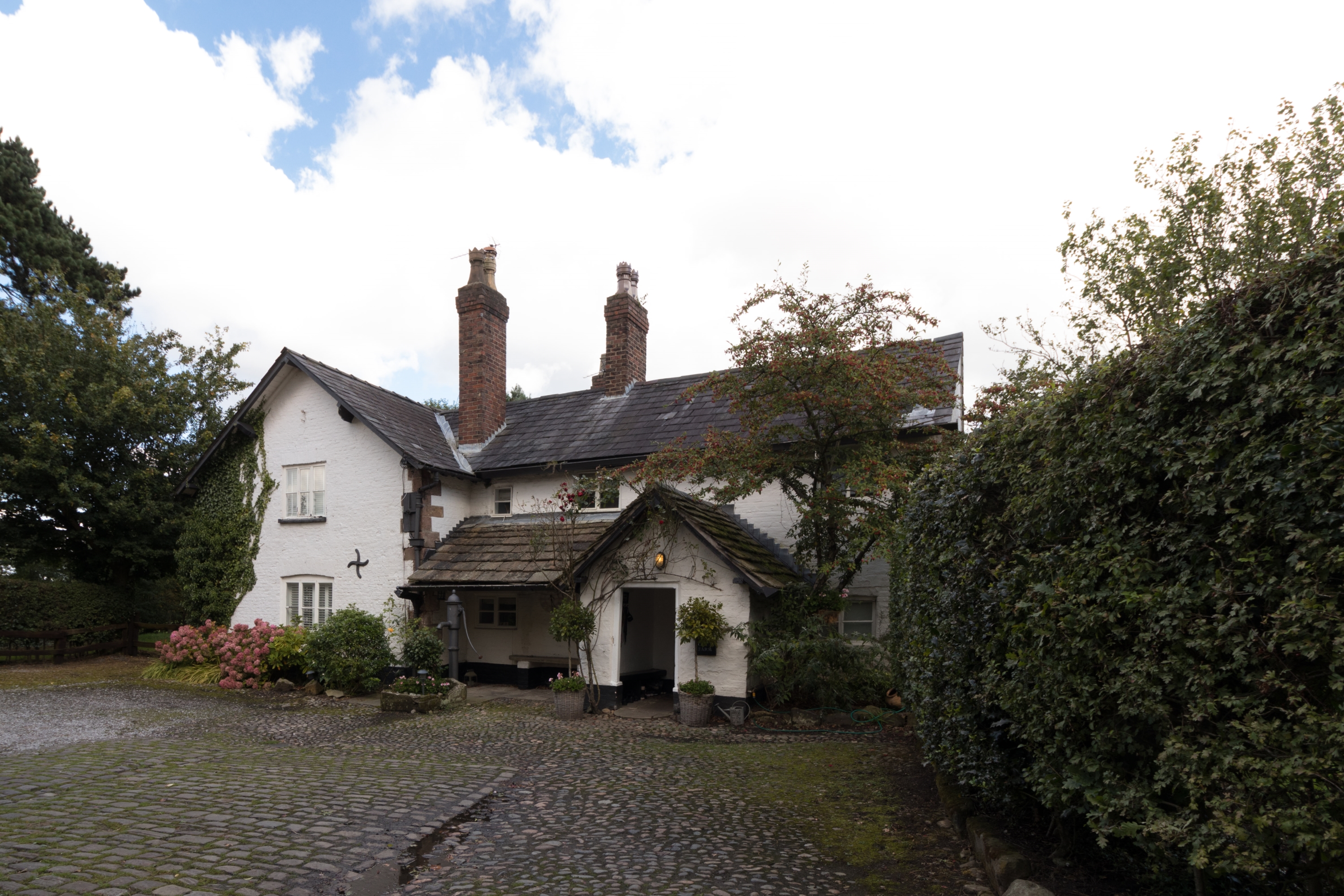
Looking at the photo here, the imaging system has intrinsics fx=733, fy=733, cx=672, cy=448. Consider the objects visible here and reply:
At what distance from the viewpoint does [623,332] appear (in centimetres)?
1934

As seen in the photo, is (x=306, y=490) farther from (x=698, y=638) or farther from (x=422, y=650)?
(x=698, y=638)

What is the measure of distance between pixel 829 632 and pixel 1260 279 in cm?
1081

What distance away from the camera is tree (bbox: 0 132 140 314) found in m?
23.9

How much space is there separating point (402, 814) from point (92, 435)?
2013 cm

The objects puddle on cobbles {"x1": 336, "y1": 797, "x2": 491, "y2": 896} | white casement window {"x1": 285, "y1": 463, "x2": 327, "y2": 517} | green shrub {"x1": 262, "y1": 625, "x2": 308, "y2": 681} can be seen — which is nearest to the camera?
puddle on cobbles {"x1": 336, "y1": 797, "x2": 491, "y2": 896}

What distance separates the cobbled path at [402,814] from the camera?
17.4ft

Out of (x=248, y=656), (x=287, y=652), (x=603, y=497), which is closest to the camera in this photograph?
(x=287, y=652)

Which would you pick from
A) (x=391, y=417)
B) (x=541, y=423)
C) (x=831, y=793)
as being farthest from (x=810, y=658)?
(x=391, y=417)

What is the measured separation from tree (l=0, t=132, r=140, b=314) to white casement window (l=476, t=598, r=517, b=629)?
16188mm

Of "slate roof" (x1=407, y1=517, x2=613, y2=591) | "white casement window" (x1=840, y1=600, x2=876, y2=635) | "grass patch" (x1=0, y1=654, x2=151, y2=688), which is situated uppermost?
"slate roof" (x1=407, y1=517, x2=613, y2=591)

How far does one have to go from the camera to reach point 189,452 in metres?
22.5

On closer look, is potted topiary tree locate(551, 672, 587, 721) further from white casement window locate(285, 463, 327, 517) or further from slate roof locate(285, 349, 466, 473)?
white casement window locate(285, 463, 327, 517)

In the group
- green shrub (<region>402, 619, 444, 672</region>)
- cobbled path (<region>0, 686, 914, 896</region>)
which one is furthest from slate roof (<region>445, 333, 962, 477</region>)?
cobbled path (<region>0, 686, 914, 896</region>)

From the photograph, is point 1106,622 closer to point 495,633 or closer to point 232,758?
point 232,758
